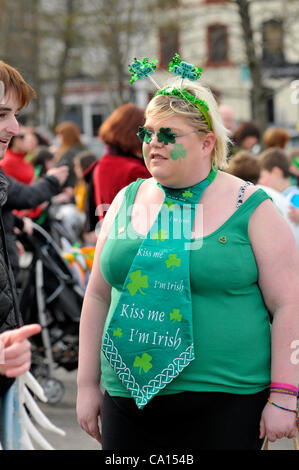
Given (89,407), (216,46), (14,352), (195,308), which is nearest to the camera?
(14,352)

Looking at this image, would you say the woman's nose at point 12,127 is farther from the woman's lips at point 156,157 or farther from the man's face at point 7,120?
the woman's lips at point 156,157

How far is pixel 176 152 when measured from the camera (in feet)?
8.88

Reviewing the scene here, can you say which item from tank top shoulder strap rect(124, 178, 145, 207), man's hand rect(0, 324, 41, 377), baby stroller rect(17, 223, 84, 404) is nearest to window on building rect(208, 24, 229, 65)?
baby stroller rect(17, 223, 84, 404)

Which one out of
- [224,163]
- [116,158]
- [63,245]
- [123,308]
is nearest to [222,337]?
[123,308]

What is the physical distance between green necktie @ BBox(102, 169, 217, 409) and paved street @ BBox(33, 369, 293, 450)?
246 centimetres

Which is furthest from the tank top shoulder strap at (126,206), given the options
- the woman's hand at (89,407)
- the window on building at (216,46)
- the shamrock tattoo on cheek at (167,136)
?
the window on building at (216,46)

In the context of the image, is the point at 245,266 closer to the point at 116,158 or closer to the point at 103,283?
the point at 103,283

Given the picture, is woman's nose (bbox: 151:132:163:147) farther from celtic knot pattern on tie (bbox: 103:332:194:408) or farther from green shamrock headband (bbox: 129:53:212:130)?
celtic knot pattern on tie (bbox: 103:332:194:408)

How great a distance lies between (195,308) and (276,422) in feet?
1.51

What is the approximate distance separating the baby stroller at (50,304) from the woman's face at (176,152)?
3503 millimetres

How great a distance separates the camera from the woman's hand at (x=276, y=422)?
8.63 feet

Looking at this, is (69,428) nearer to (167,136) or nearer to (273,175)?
(273,175)

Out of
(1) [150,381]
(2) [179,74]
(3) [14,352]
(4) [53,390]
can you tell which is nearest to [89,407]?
(1) [150,381]

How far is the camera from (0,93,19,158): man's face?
2.63 m
